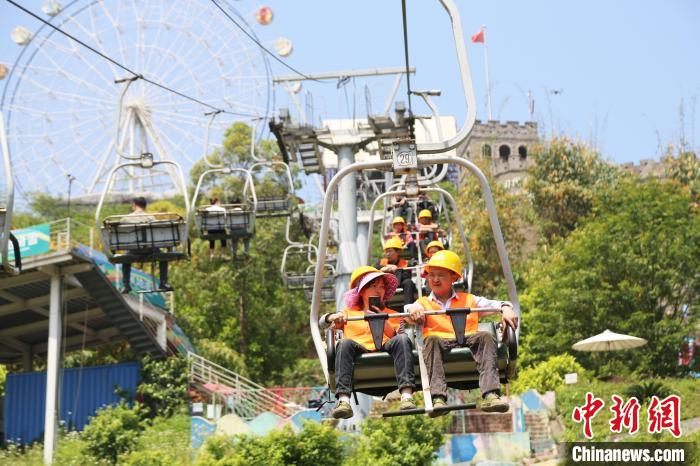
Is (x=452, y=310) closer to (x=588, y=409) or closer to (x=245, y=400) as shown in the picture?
(x=588, y=409)

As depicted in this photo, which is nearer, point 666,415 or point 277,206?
point 666,415

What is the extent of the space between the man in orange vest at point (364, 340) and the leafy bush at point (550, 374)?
22.1 m

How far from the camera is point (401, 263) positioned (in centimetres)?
1608

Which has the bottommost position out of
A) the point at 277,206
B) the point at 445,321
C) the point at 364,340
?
the point at 364,340

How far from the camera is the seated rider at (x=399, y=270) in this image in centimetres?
1477

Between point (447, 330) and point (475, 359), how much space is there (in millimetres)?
310

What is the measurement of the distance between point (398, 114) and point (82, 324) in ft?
41.5

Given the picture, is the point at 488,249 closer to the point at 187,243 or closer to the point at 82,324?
the point at 82,324

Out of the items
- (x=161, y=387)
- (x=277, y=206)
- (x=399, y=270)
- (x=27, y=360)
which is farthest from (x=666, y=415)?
(x=27, y=360)

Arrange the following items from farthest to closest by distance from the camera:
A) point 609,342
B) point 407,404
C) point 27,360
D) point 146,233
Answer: point 27,360, point 609,342, point 146,233, point 407,404

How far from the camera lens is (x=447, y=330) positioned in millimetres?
8945

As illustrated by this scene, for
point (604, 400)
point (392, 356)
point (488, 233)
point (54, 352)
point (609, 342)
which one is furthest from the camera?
point (488, 233)

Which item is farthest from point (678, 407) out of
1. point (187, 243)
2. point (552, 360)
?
point (187, 243)

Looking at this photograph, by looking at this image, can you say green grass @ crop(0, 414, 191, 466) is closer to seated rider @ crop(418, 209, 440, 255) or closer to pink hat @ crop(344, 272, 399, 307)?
seated rider @ crop(418, 209, 440, 255)
